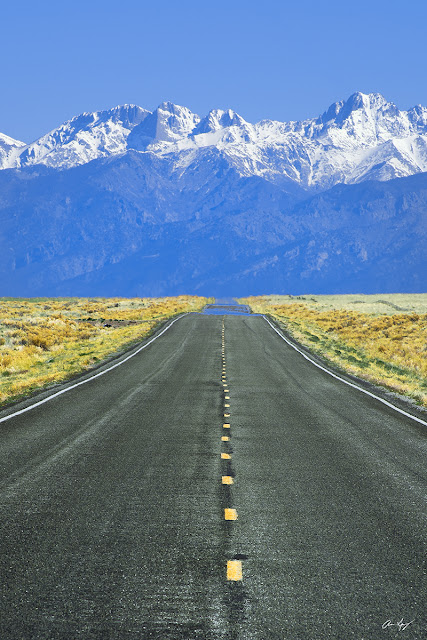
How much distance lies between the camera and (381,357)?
2758 centimetres

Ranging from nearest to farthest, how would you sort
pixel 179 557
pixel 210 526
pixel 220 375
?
pixel 179 557 < pixel 210 526 < pixel 220 375

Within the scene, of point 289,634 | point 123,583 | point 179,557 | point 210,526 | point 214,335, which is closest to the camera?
point 289,634

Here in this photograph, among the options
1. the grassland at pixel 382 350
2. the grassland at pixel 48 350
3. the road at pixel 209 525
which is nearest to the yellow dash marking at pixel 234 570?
the road at pixel 209 525

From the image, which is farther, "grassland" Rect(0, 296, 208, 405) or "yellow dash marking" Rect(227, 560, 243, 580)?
"grassland" Rect(0, 296, 208, 405)

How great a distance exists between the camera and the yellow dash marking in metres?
4.51

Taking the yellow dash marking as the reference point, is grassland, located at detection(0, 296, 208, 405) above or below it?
above

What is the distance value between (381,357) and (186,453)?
21.2 metres

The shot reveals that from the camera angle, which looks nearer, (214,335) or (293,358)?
(293,358)

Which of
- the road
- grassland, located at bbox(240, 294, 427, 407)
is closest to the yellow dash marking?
the road

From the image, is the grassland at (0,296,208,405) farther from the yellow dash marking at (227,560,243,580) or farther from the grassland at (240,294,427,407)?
the grassland at (240,294,427,407)

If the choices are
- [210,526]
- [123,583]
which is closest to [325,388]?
[210,526]

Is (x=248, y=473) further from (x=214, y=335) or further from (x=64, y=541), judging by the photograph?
(x=214, y=335)

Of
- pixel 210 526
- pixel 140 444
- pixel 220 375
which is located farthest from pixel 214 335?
pixel 210 526

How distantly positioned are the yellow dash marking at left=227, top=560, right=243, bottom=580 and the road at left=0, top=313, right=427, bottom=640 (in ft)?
0.06
